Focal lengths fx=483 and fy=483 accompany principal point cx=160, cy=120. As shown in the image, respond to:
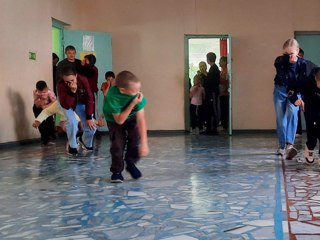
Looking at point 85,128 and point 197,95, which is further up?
point 197,95

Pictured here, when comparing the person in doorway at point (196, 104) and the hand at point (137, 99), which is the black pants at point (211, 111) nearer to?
the person in doorway at point (196, 104)

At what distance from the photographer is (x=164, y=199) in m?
3.31

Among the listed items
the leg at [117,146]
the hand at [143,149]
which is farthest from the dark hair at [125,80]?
the hand at [143,149]

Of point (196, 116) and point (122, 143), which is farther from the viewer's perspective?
point (196, 116)

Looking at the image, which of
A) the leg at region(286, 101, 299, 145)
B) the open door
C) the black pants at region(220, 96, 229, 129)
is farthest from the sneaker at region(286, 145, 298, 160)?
the open door

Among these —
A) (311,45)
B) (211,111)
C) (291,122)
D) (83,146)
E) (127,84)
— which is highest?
(311,45)

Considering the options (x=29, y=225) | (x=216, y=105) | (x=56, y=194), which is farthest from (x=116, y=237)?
(x=216, y=105)

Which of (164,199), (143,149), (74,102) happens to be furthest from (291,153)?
(74,102)

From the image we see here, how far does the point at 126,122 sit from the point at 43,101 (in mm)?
3698

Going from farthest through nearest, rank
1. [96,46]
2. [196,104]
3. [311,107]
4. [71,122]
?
[196,104]
[96,46]
[71,122]
[311,107]

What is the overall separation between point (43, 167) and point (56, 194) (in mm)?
1461

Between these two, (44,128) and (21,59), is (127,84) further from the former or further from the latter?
(21,59)

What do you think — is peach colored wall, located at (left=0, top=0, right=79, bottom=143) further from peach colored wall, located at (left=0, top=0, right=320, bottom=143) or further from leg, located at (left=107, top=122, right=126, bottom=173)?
leg, located at (left=107, top=122, right=126, bottom=173)

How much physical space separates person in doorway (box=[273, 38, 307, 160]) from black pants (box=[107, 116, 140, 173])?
1.89 meters
